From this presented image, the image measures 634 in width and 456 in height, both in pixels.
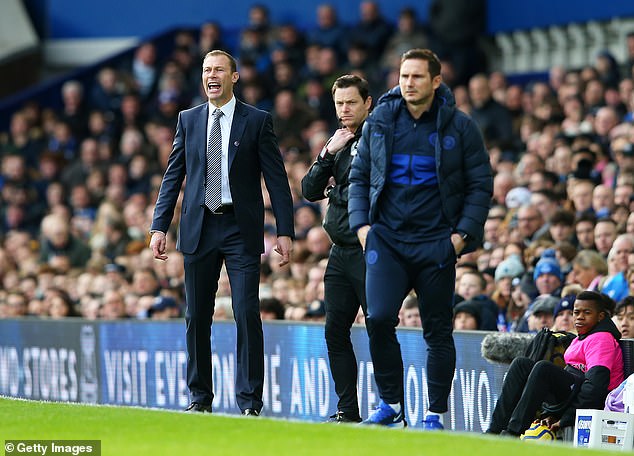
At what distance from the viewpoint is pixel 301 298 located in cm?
1458

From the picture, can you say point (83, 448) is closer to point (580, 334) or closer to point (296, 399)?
point (580, 334)

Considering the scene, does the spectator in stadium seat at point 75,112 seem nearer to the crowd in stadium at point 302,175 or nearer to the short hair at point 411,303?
the crowd in stadium at point 302,175

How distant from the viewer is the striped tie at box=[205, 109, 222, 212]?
9430 mm

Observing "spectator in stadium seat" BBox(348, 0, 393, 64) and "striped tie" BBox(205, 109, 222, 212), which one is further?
"spectator in stadium seat" BBox(348, 0, 393, 64)

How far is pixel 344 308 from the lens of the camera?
943cm

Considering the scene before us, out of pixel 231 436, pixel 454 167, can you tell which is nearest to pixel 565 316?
pixel 454 167

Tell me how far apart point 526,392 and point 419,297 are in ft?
5.16

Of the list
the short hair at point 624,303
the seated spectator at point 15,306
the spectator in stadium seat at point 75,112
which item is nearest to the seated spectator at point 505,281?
the short hair at point 624,303

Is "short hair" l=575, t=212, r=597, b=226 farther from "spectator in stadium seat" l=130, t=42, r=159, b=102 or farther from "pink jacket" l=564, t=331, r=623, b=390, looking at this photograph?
"spectator in stadium seat" l=130, t=42, r=159, b=102

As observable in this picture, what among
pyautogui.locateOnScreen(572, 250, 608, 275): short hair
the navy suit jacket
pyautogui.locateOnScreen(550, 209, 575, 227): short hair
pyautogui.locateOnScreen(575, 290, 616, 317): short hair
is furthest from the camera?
pyautogui.locateOnScreen(550, 209, 575, 227): short hair

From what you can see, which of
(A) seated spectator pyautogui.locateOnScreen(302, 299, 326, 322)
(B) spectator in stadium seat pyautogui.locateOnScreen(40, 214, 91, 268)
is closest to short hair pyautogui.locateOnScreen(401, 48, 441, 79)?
(A) seated spectator pyautogui.locateOnScreen(302, 299, 326, 322)

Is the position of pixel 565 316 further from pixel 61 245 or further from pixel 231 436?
pixel 61 245

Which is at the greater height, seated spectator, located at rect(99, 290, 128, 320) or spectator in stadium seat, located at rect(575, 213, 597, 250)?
spectator in stadium seat, located at rect(575, 213, 597, 250)

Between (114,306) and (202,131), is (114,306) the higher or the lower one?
the lower one
